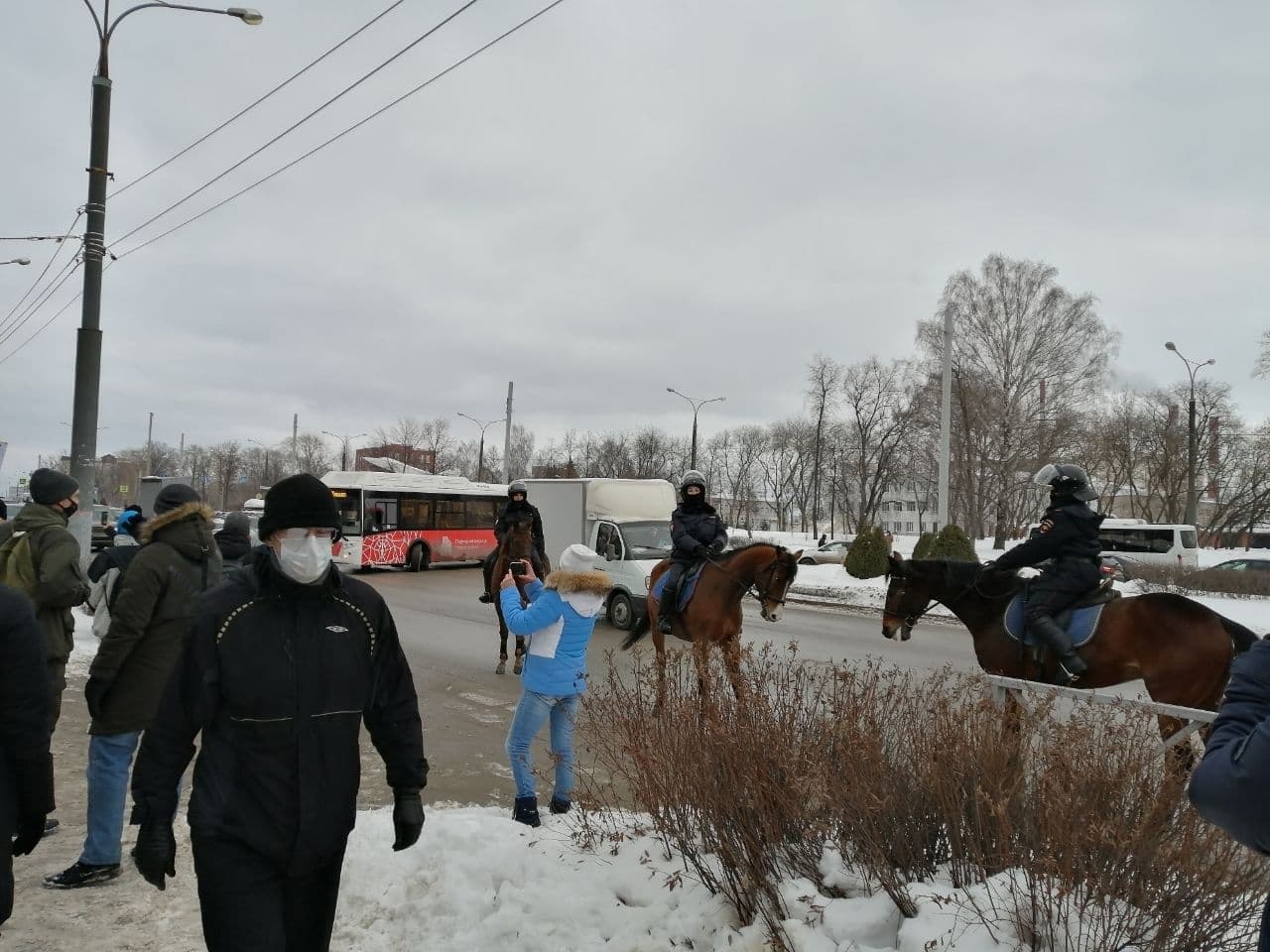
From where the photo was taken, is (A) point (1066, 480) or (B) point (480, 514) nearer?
(A) point (1066, 480)

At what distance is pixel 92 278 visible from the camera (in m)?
11.0

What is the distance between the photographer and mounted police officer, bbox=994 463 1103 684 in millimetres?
6824

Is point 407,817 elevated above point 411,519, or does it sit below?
below

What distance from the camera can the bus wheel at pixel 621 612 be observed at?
52.3 ft

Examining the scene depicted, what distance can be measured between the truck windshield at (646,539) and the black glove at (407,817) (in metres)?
12.8

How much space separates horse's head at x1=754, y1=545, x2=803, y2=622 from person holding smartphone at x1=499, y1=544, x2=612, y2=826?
3939mm

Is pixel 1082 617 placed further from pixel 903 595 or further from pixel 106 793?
pixel 106 793

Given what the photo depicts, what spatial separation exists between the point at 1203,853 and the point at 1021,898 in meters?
0.58

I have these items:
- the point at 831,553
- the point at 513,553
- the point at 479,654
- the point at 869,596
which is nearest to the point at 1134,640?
the point at 513,553

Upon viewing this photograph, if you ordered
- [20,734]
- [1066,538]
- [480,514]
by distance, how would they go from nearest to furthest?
[20,734] < [1066,538] < [480,514]

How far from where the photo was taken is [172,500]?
491 centimetres

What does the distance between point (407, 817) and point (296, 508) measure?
1125mm

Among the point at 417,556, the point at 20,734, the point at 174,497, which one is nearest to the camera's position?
the point at 20,734

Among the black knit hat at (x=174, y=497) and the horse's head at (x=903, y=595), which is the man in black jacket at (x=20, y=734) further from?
the horse's head at (x=903, y=595)
